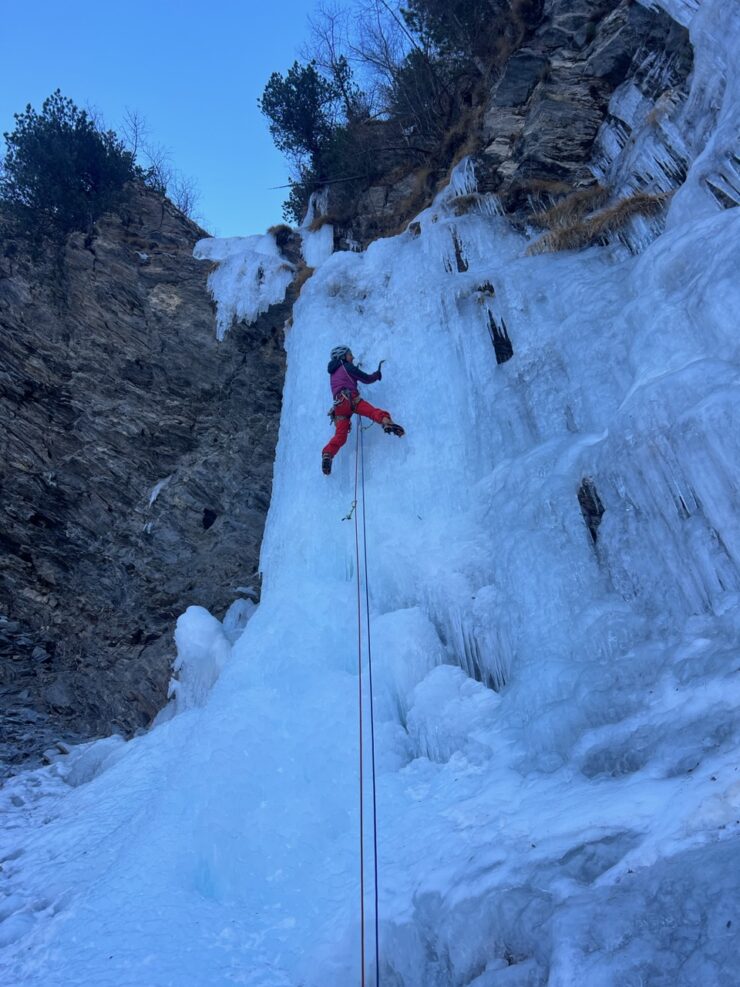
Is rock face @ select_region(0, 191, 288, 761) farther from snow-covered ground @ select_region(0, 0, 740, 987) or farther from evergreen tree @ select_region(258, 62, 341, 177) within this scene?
evergreen tree @ select_region(258, 62, 341, 177)

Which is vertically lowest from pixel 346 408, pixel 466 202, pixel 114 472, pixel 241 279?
pixel 346 408

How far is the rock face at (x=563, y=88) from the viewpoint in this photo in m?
7.65

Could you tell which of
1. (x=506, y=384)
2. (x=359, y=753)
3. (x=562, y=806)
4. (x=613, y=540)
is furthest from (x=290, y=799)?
(x=506, y=384)

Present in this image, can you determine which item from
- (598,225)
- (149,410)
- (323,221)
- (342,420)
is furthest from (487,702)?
(323,221)

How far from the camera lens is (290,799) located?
408 cm

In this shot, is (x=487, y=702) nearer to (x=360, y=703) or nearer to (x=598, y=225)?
(x=360, y=703)

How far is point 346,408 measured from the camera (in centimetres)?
709

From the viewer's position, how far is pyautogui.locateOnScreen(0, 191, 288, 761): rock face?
8.60 metres

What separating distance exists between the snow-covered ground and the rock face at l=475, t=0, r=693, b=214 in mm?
1536

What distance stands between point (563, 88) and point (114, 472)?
7797mm

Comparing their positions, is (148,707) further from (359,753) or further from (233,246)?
(233,246)

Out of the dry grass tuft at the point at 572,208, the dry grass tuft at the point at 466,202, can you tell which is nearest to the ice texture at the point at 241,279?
the dry grass tuft at the point at 466,202

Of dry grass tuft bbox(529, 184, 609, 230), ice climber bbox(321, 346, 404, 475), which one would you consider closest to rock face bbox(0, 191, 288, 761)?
ice climber bbox(321, 346, 404, 475)

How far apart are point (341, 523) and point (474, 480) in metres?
1.45
